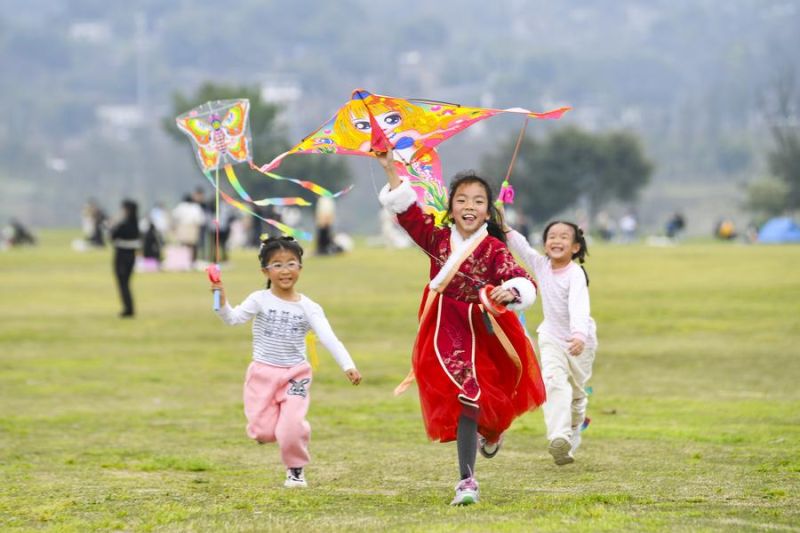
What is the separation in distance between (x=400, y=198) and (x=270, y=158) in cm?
9709

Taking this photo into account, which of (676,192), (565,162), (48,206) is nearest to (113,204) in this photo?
(48,206)

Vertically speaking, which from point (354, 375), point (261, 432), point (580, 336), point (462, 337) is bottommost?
point (261, 432)

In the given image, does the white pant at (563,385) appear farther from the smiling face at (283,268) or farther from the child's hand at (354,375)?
the smiling face at (283,268)

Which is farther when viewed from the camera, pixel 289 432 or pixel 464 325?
pixel 289 432

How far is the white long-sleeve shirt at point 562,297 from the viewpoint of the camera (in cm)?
1083

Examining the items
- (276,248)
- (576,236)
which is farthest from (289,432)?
(576,236)

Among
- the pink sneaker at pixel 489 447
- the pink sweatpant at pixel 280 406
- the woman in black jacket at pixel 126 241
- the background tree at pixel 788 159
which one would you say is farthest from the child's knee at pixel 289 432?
the background tree at pixel 788 159

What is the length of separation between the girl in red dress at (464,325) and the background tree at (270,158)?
7944 cm

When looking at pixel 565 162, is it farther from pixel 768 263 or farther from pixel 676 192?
pixel 768 263

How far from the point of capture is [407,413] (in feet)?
50.6

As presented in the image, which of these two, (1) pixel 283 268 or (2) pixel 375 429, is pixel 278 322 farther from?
(2) pixel 375 429

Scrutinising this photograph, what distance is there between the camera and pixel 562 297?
11.1 metres

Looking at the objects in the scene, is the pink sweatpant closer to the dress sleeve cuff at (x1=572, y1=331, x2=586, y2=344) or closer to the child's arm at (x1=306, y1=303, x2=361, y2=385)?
the child's arm at (x1=306, y1=303, x2=361, y2=385)

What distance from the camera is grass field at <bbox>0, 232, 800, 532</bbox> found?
845 cm
